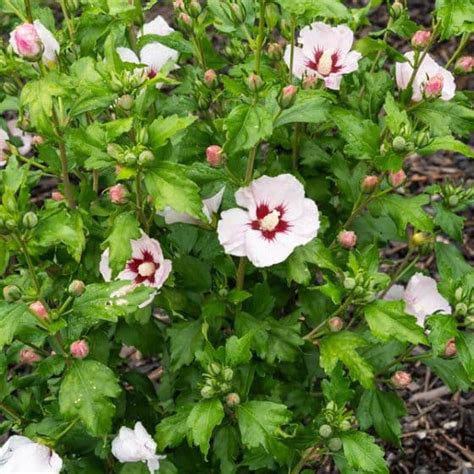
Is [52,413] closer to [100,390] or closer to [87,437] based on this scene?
[87,437]

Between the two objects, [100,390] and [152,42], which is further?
[152,42]

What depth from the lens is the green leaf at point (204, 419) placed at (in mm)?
1993

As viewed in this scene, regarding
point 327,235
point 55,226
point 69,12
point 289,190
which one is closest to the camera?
point 55,226

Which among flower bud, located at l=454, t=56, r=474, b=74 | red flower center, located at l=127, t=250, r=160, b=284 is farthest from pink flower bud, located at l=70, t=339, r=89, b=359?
flower bud, located at l=454, t=56, r=474, b=74

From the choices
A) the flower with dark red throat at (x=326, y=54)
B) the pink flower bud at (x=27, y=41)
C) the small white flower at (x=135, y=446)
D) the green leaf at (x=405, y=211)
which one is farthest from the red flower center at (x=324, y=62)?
the small white flower at (x=135, y=446)

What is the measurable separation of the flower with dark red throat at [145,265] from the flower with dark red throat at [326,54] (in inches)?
25.4

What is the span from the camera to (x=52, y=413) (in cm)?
237

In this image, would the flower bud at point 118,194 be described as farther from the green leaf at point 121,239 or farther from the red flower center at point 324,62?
the red flower center at point 324,62

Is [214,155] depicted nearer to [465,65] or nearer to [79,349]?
[79,349]

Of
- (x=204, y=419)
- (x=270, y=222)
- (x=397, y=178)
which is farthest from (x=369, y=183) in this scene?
(x=204, y=419)

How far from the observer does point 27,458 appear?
208cm

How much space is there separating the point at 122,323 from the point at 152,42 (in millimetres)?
854

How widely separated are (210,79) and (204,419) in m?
0.97

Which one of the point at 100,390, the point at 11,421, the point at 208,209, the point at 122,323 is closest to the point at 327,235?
the point at 208,209
